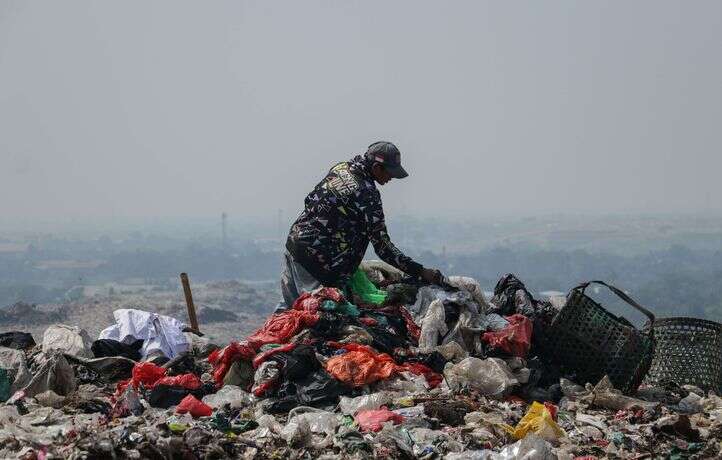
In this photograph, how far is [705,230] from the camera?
191 m

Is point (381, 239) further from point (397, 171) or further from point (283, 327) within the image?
point (283, 327)

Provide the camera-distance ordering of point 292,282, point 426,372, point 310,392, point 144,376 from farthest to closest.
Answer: point 292,282, point 426,372, point 144,376, point 310,392

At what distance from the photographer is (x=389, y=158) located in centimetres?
568

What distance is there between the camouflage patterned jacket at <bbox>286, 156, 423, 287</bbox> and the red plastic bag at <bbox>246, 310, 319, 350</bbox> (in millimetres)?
487

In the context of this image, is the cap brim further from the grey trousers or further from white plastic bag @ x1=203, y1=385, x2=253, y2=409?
white plastic bag @ x1=203, y1=385, x2=253, y2=409

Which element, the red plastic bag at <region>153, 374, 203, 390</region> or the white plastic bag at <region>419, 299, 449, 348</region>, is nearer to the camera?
the red plastic bag at <region>153, 374, 203, 390</region>

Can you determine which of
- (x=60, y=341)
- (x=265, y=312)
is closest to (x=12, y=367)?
(x=60, y=341)

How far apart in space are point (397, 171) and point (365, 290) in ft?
3.24

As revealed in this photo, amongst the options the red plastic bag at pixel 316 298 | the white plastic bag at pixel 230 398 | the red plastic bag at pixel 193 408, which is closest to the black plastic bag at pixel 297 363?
the white plastic bag at pixel 230 398

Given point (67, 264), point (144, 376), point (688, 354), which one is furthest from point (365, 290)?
point (67, 264)

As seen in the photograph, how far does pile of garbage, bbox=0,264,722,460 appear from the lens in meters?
3.91

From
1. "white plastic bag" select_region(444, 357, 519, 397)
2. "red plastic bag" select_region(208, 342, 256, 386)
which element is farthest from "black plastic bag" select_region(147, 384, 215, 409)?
"white plastic bag" select_region(444, 357, 519, 397)

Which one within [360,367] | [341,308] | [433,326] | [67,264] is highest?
[341,308]

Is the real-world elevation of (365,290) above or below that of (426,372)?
Answer: above
